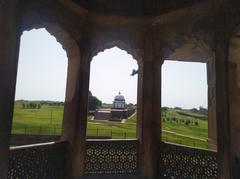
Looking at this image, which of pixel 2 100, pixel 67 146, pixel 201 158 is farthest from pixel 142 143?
pixel 2 100

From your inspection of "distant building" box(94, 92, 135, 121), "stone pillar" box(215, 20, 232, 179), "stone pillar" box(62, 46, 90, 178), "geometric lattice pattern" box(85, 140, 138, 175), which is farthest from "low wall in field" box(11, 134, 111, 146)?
"distant building" box(94, 92, 135, 121)

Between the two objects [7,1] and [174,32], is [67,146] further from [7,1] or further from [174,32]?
[174,32]

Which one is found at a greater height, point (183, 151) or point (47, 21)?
point (47, 21)

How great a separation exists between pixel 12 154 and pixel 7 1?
2.96 m

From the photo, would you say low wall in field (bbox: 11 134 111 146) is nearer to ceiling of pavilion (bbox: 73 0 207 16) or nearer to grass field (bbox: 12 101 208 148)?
grass field (bbox: 12 101 208 148)

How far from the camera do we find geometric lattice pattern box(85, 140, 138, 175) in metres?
6.07

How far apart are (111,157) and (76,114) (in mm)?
1680

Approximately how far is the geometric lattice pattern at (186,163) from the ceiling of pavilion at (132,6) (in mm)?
4048

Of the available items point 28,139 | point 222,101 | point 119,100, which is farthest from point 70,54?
point 119,100

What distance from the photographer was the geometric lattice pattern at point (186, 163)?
5207 millimetres

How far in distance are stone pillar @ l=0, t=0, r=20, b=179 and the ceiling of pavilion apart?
2511 mm

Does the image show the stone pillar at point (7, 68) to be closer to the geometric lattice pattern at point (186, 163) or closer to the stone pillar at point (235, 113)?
the geometric lattice pattern at point (186, 163)

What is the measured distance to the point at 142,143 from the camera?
627 cm

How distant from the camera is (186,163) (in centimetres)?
564
